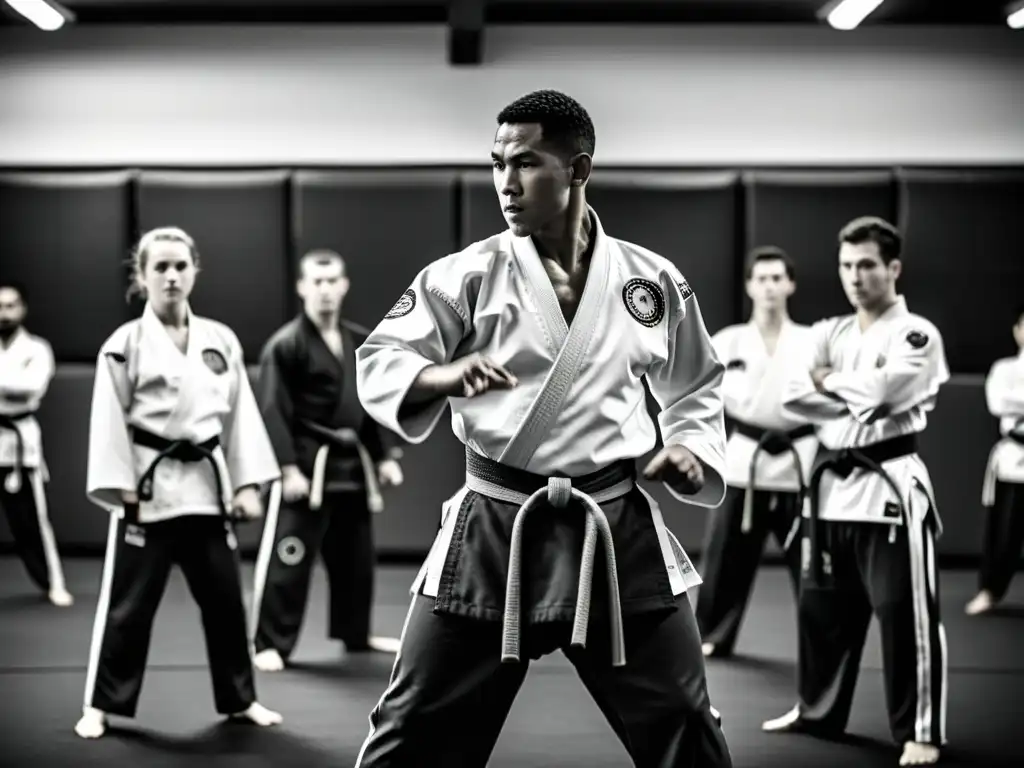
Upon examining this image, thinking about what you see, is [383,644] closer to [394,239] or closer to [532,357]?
[394,239]

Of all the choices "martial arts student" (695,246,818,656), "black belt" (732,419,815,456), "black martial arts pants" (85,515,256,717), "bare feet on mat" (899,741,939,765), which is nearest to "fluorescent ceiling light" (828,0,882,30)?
"martial arts student" (695,246,818,656)

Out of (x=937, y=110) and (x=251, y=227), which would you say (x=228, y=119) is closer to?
(x=251, y=227)

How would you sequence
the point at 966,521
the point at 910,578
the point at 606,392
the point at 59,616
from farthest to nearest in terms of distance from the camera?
the point at 966,521
the point at 59,616
the point at 910,578
the point at 606,392

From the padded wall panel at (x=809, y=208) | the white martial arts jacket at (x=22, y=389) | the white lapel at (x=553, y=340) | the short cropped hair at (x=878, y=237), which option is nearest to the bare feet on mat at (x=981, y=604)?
the padded wall panel at (x=809, y=208)

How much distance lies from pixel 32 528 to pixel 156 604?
2089mm

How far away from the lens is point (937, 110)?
6062mm

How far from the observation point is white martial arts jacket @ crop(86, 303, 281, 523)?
316 centimetres

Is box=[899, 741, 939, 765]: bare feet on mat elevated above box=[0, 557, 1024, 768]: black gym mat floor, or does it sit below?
above

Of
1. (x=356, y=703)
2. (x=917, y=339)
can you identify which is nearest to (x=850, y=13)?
(x=917, y=339)

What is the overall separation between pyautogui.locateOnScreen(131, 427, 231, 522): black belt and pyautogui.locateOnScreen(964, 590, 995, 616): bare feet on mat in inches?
123

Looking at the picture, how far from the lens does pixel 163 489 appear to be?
321 centimetres

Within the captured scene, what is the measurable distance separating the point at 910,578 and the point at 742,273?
3.14 meters

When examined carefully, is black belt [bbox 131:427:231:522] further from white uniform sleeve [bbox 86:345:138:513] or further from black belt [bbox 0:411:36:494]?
black belt [bbox 0:411:36:494]

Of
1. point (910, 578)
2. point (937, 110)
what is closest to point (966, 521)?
point (937, 110)
